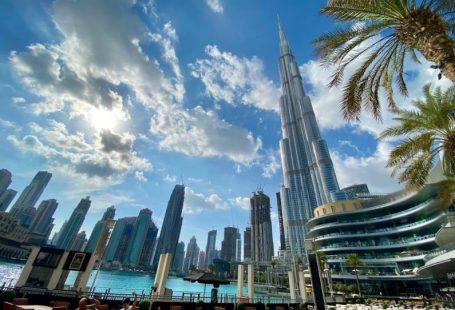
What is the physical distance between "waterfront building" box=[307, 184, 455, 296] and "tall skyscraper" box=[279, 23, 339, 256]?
67256 mm

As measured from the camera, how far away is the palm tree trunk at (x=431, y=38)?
5.57 metres

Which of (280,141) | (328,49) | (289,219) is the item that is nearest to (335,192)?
(289,219)

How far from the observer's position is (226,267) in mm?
160750

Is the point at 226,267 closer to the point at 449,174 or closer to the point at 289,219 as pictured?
the point at 289,219

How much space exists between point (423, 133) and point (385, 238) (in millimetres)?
56159

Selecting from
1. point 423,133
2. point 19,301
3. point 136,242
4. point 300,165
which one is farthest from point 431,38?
point 136,242

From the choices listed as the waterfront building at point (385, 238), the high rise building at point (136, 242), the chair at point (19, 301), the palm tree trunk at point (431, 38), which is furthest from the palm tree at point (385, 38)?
the high rise building at point (136, 242)

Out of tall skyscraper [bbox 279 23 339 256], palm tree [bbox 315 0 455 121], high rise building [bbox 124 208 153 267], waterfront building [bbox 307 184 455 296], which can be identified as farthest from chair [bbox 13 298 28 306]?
high rise building [bbox 124 208 153 267]

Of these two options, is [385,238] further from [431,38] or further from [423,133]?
[431,38]

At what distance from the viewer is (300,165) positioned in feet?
560

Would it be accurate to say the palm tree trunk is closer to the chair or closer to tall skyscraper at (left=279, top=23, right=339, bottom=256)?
the chair

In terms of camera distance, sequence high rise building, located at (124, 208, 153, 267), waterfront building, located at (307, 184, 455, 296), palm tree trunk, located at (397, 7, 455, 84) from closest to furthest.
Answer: palm tree trunk, located at (397, 7, 455, 84) < waterfront building, located at (307, 184, 455, 296) < high rise building, located at (124, 208, 153, 267)

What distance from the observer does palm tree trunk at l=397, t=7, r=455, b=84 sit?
557 cm

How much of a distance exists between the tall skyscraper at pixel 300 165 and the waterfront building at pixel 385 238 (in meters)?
67.3
